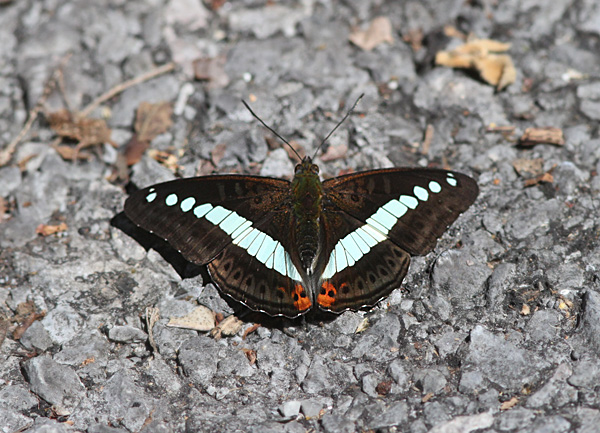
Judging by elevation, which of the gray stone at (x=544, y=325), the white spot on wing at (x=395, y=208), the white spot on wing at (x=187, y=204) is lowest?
the gray stone at (x=544, y=325)

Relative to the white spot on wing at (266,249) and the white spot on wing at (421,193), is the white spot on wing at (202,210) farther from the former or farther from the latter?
the white spot on wing at (421,193)

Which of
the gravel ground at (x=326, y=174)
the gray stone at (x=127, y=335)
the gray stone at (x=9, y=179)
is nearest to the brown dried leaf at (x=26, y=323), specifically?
the gravel ground at (x=326, y=174)

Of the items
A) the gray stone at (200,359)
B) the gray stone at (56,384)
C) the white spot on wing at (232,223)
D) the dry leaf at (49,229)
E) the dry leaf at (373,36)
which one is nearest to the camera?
the gray stone at (56,384)

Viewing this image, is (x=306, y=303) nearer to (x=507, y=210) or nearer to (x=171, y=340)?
(x=171, y=340)

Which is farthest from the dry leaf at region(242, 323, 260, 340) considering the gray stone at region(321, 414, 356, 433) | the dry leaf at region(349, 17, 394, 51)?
the dry leaf at region(349, 17, 394, 51)

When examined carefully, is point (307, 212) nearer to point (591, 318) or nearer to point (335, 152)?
point (335, 152)

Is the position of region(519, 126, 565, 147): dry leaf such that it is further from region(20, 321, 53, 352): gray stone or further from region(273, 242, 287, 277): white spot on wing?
region(20, 321, 53, 352): gray stone

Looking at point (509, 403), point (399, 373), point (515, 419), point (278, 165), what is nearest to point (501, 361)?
point (509, 403)
